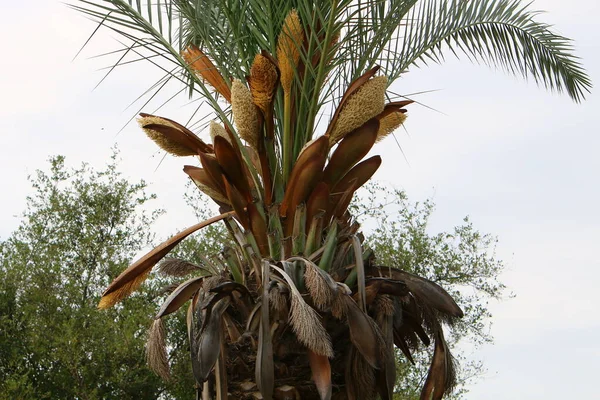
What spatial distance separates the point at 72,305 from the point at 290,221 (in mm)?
10350

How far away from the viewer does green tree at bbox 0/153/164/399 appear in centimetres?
1427

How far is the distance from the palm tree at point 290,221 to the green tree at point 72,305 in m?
8.50

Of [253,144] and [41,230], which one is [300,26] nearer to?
[253,144]

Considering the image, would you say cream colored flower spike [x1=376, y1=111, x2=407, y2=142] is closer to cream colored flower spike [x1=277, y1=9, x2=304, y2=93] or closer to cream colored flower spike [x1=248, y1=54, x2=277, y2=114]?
cream colored flower spike [x1=277, y1=9, x2=304, y2=93]

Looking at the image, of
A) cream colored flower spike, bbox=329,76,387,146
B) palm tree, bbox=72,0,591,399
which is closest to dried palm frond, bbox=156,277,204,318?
palm tree, bbox=72,0,591,399

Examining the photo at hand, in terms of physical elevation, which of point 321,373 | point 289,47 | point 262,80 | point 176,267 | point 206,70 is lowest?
point 321,373

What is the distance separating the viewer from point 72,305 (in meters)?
15.2

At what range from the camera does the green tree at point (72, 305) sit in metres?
14.3

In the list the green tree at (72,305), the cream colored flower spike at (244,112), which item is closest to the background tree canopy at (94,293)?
the green tree at (72,305)

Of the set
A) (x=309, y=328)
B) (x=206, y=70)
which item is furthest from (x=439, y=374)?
(x=206, y=70)

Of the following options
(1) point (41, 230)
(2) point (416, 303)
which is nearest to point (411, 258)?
(1) point (41, 230)

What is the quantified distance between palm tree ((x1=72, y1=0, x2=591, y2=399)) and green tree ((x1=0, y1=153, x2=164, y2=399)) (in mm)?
8503

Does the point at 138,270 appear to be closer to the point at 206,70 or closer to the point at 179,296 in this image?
the point at 179,296

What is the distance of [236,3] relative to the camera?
21.2ft
